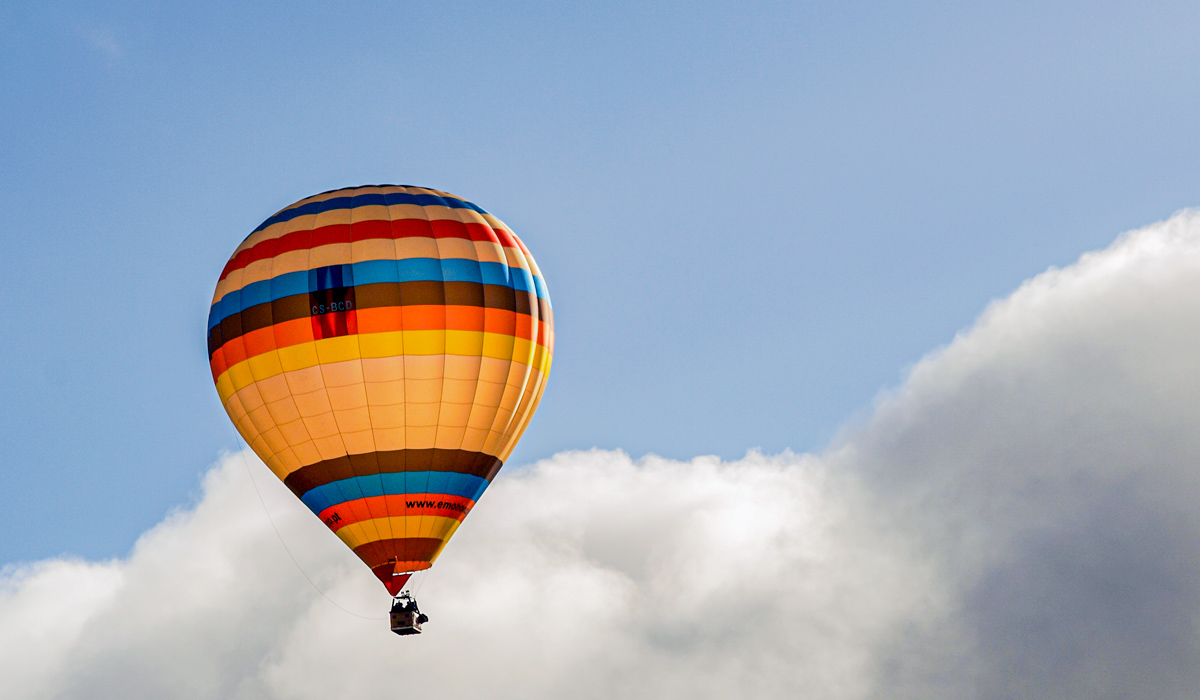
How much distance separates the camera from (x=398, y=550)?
50.3 metres

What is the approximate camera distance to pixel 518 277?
2050 inches

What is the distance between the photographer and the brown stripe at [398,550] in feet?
165

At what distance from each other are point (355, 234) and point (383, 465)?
6.48 meters

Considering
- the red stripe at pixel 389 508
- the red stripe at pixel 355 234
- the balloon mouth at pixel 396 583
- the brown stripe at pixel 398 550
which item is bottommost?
the balloon mouth at pixel 396 583

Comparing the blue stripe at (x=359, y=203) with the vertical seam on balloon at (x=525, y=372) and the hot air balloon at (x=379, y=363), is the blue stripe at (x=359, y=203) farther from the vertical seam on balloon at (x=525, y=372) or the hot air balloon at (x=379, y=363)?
the vertical seam on balloon at (x=525, y=372)

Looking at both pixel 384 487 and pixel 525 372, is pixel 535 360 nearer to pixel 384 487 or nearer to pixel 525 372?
pixel 525 372

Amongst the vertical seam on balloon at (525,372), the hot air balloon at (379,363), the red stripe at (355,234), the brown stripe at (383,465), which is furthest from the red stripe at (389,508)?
the red stripe at (355,234)

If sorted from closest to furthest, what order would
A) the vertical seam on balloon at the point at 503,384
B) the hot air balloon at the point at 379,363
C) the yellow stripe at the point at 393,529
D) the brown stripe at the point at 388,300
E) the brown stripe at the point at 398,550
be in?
the hot air balloon at the point at 379,363
the brown stripe at the point at 388,300
the yellow stripe at the point at 393,529
the brown stripe at the point at 398,550
the vertical seam on balloon at the point at 503,384

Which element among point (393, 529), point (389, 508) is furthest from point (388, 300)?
point (393, 529)

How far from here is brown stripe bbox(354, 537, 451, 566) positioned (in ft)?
165

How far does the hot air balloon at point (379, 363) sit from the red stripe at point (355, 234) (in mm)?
44

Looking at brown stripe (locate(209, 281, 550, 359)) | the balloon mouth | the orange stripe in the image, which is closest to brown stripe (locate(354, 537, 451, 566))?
the balloon mouth

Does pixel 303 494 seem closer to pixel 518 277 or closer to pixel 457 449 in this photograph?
pixel 457 449

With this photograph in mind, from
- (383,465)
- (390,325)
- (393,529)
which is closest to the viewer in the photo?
(390,325)
